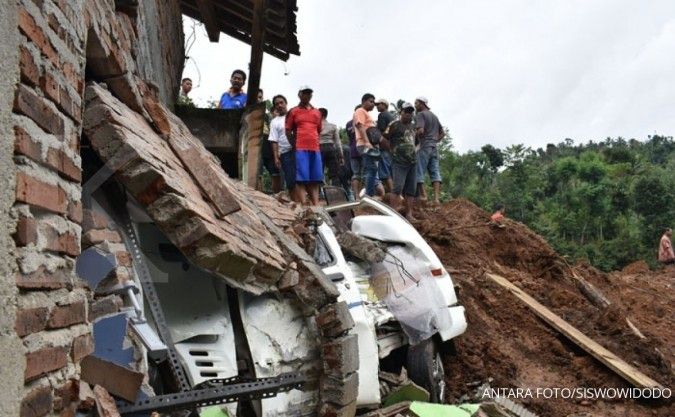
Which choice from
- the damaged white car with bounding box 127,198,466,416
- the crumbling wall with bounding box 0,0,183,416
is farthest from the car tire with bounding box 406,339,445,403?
the crumbling wall with bounding box 0,0,183,416

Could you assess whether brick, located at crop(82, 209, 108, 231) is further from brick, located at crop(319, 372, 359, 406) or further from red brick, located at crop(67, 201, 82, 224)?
brick, located at crop(319, 372, 359, 406)

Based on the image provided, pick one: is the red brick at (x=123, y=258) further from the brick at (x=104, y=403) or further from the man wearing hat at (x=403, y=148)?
the man wearing hat at (x=403, y=148)

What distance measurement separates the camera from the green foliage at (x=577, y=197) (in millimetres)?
26703

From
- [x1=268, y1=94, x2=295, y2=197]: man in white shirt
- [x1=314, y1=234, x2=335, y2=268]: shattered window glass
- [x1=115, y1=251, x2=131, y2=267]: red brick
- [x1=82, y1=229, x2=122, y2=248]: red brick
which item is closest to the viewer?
[x1=82, y1=229, x2=122, y2=248]: red brick

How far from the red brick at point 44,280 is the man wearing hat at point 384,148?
28.6 ft

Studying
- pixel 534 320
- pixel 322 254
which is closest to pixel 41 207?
pixel 322 254

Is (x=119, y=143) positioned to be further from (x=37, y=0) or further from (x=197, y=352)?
(x=197, y=352)

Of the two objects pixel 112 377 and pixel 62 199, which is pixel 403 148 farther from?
pixel 62 199

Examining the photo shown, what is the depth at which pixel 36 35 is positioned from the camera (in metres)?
2.16

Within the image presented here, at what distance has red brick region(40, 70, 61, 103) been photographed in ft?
7.29

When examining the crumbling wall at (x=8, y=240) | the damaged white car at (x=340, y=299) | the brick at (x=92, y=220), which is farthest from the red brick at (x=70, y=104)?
the damaged white car at (x=340, y=299)

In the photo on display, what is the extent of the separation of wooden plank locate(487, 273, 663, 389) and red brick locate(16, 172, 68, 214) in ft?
24.9

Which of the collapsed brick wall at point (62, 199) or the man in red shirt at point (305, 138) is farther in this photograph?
the man in red shirt at point (305, 138)

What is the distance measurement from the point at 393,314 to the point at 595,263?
810 inches
